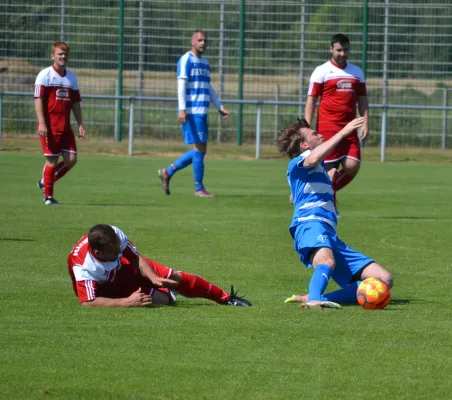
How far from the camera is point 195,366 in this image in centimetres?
590

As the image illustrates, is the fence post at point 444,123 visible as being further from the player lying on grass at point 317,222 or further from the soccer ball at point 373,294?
the soccer ball at point 373,294

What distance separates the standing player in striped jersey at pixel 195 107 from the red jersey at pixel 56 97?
76.2 inches

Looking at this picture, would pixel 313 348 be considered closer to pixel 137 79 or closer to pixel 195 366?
pixel 195 366

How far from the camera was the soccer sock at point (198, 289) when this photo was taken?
787 centimetres

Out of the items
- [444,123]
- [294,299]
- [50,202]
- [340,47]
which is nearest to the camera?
[294,299]

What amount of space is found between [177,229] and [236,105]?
16394mm

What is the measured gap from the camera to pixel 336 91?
45.0ft

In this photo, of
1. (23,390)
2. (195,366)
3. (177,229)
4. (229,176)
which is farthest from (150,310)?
Result: (229,176)

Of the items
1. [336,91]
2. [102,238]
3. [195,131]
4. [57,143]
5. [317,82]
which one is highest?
[317,82]

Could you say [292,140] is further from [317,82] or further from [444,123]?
[444,123]

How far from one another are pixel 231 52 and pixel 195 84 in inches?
482

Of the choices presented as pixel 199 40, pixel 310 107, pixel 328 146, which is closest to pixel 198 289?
pixel 328 146

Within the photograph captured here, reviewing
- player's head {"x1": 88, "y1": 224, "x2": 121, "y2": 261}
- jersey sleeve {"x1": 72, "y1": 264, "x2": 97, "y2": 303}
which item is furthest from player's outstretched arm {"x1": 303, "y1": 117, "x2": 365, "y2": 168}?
jersey sleeve {"x1": 72, "y1": 264, "x2": 97, "y2": 303}

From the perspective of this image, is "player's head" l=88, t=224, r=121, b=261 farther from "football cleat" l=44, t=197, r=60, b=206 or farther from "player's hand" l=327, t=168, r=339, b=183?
"football cleat" l=44, t=197, r=60, b=206
